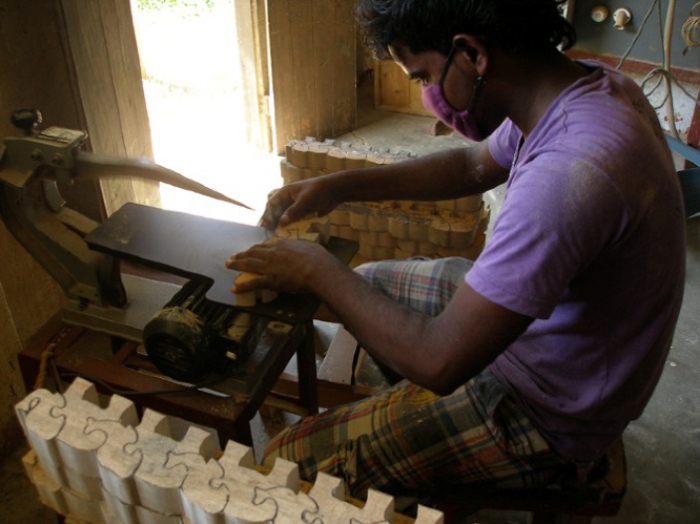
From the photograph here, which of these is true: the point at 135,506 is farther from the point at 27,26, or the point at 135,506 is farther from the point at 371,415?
the point at 27,26

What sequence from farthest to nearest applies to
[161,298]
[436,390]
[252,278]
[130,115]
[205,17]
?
1. [205,17]
2. [130,115]
3. [161,298]
4. [252,278]
5. [436,390]

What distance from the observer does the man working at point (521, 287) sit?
4.17ft

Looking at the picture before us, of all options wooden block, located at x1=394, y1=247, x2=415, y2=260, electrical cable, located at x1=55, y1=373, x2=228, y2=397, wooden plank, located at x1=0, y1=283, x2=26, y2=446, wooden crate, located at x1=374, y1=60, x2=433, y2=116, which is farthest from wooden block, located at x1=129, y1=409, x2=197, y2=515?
wooden crate, located at x1=374, y1=60, x2=433, y2=116

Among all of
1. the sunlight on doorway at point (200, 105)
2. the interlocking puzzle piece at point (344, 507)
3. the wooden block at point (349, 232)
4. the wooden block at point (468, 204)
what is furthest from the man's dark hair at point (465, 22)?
the sunlight on doorway at point (200, 105)

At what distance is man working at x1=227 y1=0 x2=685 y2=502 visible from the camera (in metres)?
1.27

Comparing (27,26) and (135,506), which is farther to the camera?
(27,26)

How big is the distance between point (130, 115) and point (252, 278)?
1.45 metres

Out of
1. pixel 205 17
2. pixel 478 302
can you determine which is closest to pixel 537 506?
pixel 478 302

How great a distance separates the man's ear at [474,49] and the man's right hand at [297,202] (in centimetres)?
71

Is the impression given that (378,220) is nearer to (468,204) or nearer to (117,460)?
(468,204)

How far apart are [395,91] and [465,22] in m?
4.42

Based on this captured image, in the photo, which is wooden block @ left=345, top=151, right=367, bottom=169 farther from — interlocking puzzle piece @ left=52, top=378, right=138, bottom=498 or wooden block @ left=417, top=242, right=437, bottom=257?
interlocking puzzle piece @ left=52, top=378, right=138, bottom=498

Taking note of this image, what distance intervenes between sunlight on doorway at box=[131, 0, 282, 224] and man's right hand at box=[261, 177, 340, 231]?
2.04 metres

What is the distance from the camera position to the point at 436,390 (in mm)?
1443
